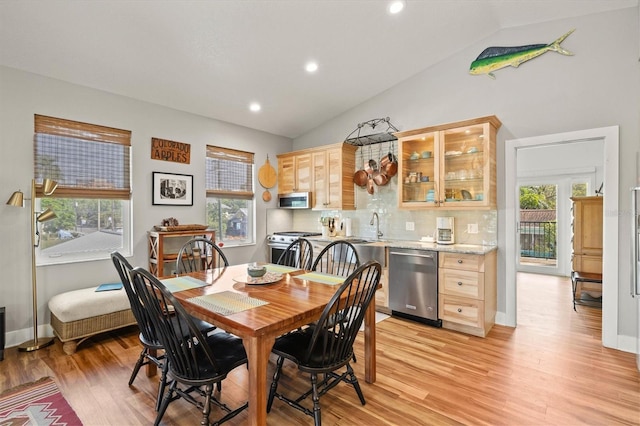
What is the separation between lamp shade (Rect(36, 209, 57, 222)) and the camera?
118 inches

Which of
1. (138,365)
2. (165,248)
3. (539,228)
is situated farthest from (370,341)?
(539,228)

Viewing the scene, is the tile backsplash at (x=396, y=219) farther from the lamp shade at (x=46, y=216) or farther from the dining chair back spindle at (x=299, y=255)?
the lamp shade at (x=46, y=216)

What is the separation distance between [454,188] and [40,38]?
427 cm

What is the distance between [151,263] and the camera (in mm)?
3854

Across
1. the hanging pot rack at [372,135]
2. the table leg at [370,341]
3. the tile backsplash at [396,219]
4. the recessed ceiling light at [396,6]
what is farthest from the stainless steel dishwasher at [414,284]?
the recessed ceiling light at [396,6]

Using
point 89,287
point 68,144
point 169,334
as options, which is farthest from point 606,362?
point 68,144

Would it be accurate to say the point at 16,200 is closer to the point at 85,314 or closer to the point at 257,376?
the point at 85,314

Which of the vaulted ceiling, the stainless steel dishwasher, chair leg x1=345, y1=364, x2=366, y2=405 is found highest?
the vaulted ceiling

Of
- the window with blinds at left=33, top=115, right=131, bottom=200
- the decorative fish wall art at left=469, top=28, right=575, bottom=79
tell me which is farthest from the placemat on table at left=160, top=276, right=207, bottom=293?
the decorative fish wall art at left=469, top=28, right=575, bottom=79

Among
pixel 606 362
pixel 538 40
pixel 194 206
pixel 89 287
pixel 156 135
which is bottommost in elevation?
pixel 606 362

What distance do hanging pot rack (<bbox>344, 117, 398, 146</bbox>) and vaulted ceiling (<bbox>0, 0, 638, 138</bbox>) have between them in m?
0.56

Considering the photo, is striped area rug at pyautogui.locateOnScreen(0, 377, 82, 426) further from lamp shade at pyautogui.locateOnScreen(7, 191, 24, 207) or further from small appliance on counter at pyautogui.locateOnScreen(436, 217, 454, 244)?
small appliance on counter at pyautogui.locateOnScreen(436, 217, 454, 244)

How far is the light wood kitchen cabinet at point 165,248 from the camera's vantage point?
366cm

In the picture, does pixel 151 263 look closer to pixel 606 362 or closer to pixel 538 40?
pixel 606 362
